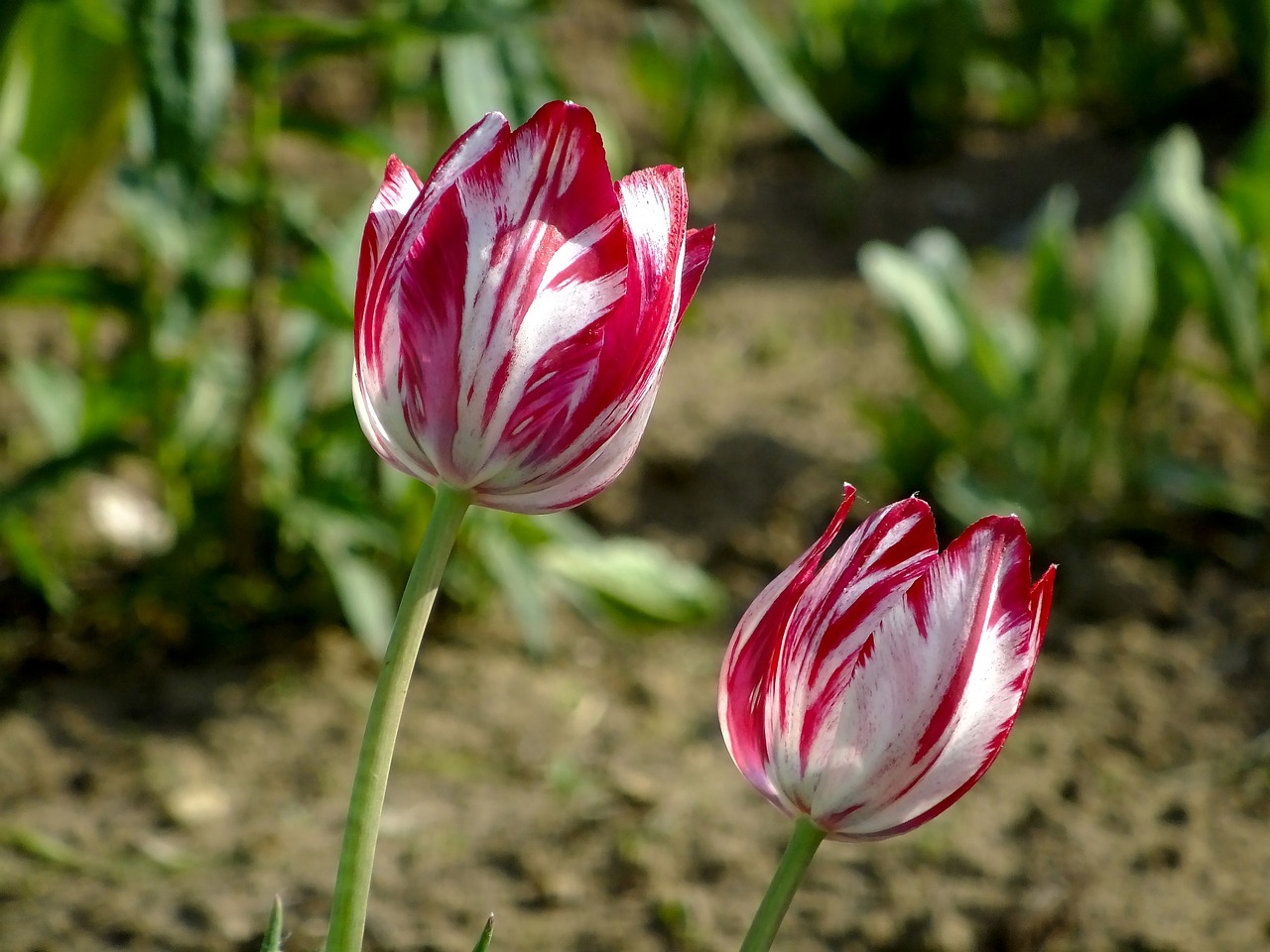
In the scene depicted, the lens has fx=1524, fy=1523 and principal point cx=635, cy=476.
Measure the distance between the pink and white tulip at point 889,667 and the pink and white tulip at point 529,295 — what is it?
11cm

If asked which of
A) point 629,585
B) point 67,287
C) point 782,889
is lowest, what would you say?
point 629,585

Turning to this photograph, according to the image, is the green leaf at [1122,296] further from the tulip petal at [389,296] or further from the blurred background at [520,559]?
the tulip petal at [389,296]

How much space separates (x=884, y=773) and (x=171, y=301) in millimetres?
1297

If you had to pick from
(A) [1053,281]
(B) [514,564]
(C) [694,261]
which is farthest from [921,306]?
(C) [694,261]

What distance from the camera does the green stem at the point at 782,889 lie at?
1.94ft

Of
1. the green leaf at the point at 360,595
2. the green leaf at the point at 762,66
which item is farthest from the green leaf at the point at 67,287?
the green leaf at the point at 762,66

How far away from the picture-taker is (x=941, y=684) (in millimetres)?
581

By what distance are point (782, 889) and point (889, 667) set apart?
0.10m

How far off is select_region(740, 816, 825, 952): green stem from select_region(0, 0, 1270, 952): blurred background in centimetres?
87

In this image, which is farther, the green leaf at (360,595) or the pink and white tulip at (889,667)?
the green leaf at (360,595)

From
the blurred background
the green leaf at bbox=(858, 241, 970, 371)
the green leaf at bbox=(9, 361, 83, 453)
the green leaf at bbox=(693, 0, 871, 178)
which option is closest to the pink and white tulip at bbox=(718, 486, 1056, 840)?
the blurred background

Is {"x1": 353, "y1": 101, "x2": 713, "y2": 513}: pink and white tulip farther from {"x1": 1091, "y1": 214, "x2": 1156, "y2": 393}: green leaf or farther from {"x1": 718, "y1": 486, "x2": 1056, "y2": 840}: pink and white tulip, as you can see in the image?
{"x1": 1091, "y1": 214, "x2": 1156, "y2": 393}: green leaf

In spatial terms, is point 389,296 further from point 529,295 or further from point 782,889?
point 782,889

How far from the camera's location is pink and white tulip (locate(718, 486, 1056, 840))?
583 mm
